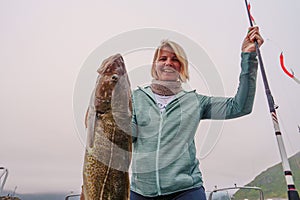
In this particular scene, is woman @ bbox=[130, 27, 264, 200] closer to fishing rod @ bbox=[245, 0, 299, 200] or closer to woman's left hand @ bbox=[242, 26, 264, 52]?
woman's left hand @ bbox=[242, 26, 264, 52]

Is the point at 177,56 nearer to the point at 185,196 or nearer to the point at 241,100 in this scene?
the point at 241,100

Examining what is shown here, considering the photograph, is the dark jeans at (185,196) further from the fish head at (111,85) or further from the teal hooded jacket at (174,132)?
the fish head at (111,85)

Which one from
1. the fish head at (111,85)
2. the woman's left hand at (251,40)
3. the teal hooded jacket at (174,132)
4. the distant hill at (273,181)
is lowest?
the distant hill at (273,181)

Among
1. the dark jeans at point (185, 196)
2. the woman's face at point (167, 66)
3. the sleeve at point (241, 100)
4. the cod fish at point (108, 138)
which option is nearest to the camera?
the cod fish at point (108, 138)

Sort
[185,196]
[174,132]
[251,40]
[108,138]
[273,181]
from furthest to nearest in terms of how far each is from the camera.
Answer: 1. [273,181]
2. [251,40]
3. [174,132]
4. [185,196]
5. [108,138]

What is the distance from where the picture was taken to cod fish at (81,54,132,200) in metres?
1.07

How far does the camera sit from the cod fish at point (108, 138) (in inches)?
42.0

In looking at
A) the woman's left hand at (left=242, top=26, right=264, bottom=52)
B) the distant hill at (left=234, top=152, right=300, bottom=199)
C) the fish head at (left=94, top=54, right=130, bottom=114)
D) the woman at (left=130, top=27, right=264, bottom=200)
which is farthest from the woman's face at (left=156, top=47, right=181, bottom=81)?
the distant hill at (left=234, top=152, right=300, bottom=199)

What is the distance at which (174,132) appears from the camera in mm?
1733

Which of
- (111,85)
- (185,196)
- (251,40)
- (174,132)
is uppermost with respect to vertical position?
(251,40)

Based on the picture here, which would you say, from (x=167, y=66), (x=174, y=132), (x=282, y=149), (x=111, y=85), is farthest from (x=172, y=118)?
(x=282, y=149)

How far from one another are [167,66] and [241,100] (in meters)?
0.59

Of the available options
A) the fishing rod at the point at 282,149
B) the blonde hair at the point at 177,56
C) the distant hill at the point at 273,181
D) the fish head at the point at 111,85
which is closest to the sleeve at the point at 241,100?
the fishing rod at the point at 282,149

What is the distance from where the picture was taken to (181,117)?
71.3 inches
